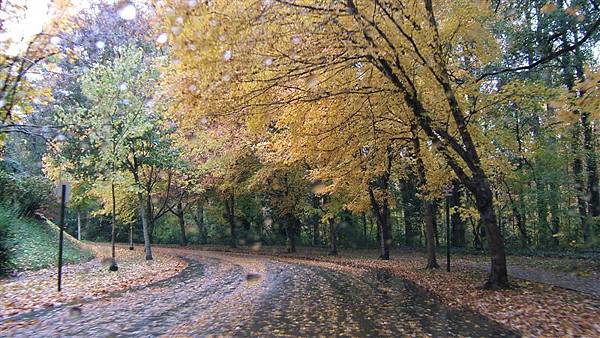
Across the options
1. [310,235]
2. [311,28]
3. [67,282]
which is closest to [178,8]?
Answer: [311,28]

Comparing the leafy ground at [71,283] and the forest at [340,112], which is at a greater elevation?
the forest at [340,112]

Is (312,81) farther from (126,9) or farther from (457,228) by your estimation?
(457,228)

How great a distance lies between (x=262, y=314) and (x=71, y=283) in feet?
23.1

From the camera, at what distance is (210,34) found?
726 cm

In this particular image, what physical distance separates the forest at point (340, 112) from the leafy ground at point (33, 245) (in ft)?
0.50

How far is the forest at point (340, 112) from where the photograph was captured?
8.16 m

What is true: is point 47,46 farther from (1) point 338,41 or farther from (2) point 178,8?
→ (1) point 338,41

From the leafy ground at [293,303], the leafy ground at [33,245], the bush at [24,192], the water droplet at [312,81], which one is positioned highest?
the water droplet at [312,81]

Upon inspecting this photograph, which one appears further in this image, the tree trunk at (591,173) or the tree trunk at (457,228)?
the tree trunk at (457,228)

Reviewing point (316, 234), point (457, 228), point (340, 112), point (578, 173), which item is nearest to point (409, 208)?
point (457, 228)

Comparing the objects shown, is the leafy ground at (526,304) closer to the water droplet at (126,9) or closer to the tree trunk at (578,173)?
the tree trunk at (578,173)

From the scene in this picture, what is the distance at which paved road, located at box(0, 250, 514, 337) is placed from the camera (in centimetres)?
695

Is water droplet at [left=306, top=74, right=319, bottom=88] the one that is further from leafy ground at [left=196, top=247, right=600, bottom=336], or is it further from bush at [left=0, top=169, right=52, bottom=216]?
bush at [left=0, top=169, right=52, bottom=216]

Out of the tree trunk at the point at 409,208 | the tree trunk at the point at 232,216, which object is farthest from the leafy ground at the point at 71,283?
the tree trunk at the point at 409,208
